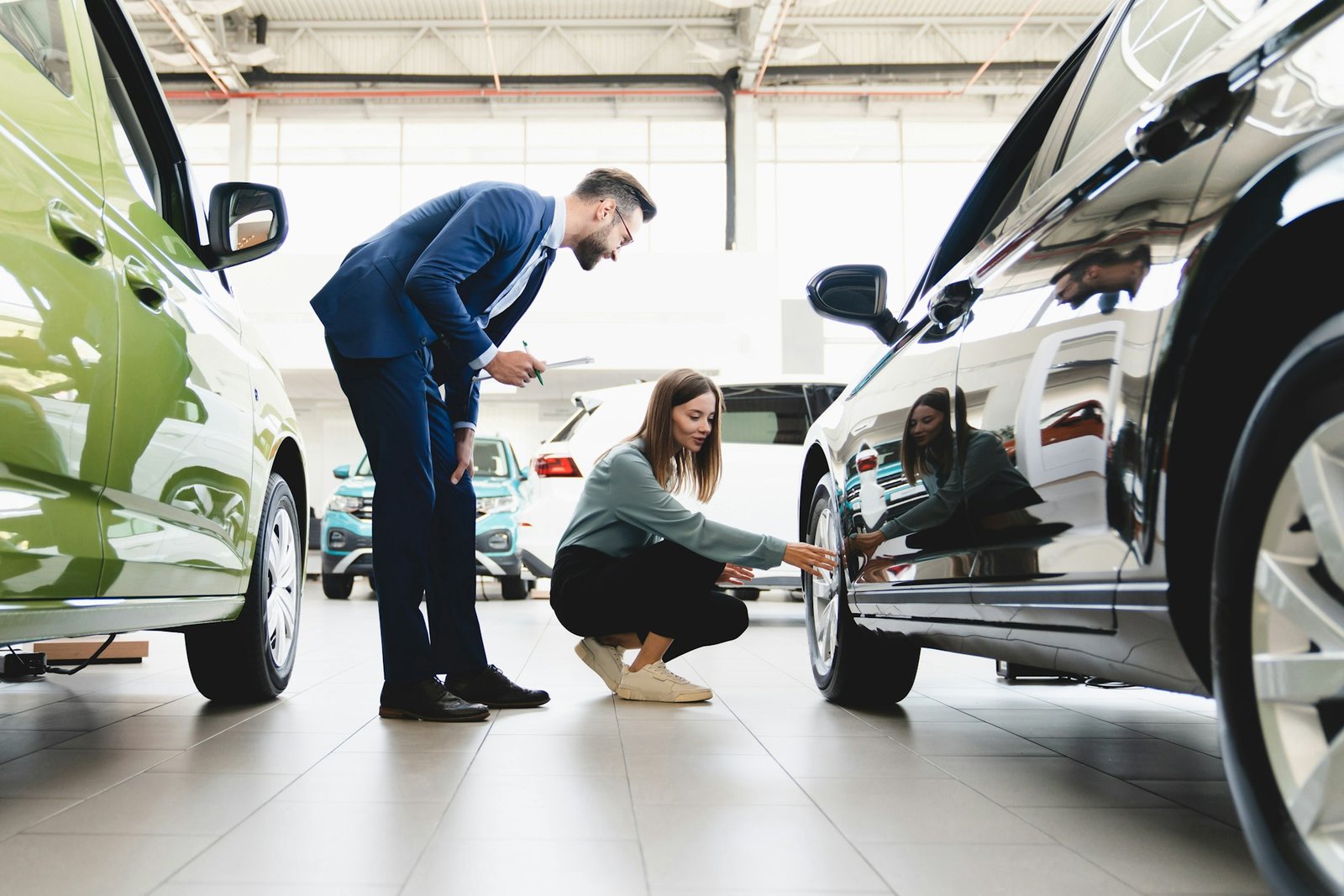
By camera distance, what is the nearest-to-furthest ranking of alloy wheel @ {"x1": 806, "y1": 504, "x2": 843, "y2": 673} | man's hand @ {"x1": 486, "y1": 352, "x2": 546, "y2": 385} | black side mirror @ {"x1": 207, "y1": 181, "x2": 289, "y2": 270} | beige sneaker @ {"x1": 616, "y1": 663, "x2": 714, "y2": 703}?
black side mirror @ {"x1": 207, "y1": 181, "x2": 289, "y2": 270}
man's hand @ {"x1": 486, "y1": 352, "x2": 546, "y2": 385}
alloy wheel @ {"x1": 806, "y1": 504, "x2": 843, "y2": 673}
beige sneaker @ {"x1": 616, "y1": 663, "x2": 714, "y2": 703}

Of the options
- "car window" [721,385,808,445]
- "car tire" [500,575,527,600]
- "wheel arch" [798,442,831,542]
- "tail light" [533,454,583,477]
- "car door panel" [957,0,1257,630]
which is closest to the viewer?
"car door panel" [957,0,1257,630]

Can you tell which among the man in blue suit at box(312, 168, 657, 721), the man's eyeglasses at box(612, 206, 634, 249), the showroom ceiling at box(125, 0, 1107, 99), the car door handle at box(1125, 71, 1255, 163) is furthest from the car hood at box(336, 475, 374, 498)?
the showroom ceiling at box(125, 0, 1107, 99)

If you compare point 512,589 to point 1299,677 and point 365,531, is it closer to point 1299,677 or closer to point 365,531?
point 365,531

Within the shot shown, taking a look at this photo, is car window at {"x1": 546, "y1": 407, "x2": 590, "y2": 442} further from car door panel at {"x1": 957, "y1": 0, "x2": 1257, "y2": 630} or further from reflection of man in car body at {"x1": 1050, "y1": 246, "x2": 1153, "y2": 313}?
reflection of man in car body at {"x1": 1050, "y1": 246, "x2": 1153, "y2": 313}

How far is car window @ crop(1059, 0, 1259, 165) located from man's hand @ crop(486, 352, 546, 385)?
1415mm

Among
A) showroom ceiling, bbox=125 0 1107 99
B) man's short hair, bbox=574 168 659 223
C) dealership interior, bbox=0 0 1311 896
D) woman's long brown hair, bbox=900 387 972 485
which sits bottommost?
dealership interior, bbox=0 0 1311 896

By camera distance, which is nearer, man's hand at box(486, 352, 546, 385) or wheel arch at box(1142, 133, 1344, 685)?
wheel arch at box(1142, 133, 1344, 685)

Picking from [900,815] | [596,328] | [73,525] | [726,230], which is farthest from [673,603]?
[726,230]

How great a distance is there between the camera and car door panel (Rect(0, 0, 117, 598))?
1621 millimetres

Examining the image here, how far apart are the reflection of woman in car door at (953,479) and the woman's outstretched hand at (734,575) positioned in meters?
0.91

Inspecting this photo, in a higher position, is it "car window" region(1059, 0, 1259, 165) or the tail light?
"car window" region(1059, 0, 1259, 165)

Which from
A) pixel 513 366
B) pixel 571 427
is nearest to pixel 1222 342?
pixel 513 366

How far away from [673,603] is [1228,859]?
1953 mm

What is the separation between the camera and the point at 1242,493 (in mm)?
1118
